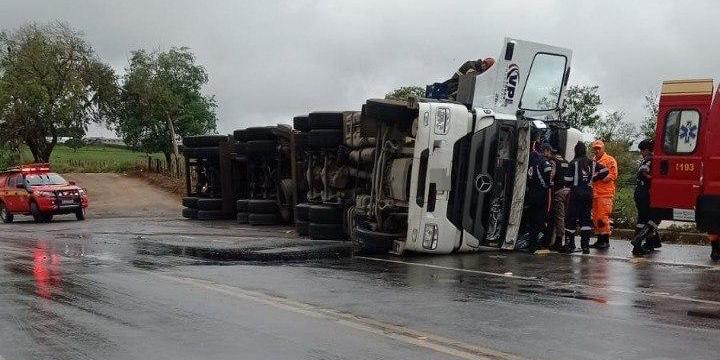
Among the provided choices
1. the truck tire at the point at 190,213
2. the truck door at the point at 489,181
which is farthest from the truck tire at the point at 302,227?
the truck tire at the point at 190,213

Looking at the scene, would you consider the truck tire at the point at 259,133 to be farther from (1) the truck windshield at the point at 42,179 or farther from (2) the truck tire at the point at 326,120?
(1) the truck windshield at the point at 42,179

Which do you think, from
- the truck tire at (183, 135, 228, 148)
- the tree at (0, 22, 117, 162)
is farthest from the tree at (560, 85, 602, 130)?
the tree at (0, 22, 117, 162)

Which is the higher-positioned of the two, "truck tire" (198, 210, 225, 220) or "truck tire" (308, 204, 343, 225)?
"truck tire" (308, 204, 343, 225)

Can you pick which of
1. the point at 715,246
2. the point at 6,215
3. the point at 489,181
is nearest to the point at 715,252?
the point at 715,246

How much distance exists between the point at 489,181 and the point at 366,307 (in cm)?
474

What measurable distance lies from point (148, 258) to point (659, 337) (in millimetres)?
8261

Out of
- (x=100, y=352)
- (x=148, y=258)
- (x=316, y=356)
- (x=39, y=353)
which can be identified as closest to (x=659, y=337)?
(x=316, y=356)

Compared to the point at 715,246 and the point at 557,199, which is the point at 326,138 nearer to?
the point at 557,199

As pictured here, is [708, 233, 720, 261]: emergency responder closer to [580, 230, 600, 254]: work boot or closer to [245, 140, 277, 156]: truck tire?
[580, 230, 600, 254]: work boot

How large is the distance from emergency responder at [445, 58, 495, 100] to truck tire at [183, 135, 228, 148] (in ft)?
30.5

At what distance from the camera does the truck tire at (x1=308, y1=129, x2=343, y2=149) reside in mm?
14891

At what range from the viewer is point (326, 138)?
1498 cm

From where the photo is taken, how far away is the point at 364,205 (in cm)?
1300

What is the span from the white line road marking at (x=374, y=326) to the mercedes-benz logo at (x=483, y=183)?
4.27 m
